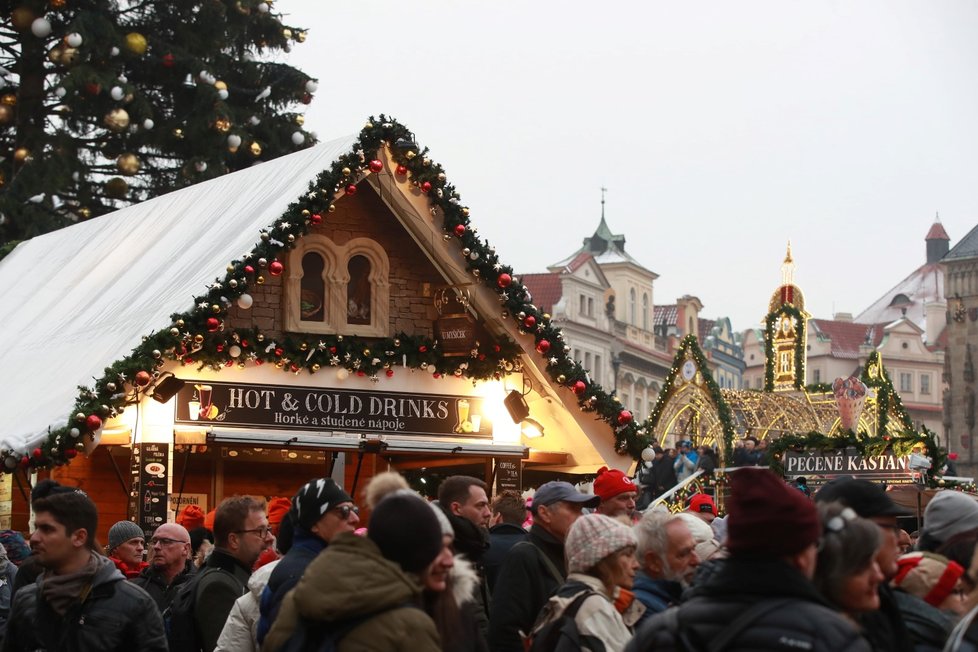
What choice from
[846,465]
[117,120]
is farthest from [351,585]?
[117,120]

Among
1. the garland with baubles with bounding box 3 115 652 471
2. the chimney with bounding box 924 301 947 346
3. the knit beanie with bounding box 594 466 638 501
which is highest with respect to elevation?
the chimney with bounding box 924 301 947 346

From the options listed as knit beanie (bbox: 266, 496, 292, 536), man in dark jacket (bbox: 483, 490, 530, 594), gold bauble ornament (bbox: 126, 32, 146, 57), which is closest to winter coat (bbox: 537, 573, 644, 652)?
man in dark jacket (bbox: 483, 490, 530, 594)

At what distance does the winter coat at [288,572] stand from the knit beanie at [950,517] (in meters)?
2.55

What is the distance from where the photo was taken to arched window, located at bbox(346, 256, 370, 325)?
17391mm

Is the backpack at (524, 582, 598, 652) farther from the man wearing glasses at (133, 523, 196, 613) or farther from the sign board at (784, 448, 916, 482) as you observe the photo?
the sign board at (784, 448, 916, 482)

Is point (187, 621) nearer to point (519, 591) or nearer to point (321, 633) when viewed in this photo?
point (519, 591)

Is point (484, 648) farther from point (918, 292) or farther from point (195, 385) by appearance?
point (918, 292)

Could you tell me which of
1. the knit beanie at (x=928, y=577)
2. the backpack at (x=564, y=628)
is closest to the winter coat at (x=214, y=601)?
the backpack at (x=564, y=628)

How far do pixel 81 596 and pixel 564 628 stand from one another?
7.25 feet

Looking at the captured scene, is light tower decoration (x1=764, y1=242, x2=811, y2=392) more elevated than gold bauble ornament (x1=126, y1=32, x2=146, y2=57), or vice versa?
gold bauble ornament (x1=126, y1=32, x2=146, y2=57)

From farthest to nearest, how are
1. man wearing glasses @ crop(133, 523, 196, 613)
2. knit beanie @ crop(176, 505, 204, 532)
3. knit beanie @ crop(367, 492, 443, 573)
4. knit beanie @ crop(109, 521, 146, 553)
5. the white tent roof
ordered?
the white tent roof → knit beanie @ crop(176, 505, 204, 532) → knit beanie @ crop(109, 521, 146, 553) → man wearing glasses @ crop(133, 523, 196, 613) → knit beanie @ crop(367, 492, 443, 573)

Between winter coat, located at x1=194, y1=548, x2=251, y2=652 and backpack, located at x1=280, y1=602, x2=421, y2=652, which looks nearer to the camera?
backpack, located at x1=280, y1=602, x2=421, y2=652

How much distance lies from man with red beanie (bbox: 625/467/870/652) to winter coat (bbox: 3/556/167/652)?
122 inches

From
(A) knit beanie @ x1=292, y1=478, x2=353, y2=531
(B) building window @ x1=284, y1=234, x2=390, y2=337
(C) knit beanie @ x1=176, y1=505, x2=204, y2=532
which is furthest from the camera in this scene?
(B) building window @ x1=284, y1=234, x2=390, y2=337
